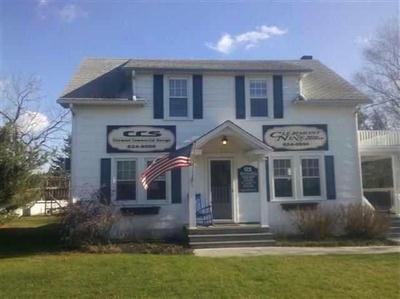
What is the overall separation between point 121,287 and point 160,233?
275 inches

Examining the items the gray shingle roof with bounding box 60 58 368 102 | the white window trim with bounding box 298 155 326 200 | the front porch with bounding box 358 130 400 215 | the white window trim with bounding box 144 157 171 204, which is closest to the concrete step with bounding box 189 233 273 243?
the white window trim with bounding box 144 157 171 204

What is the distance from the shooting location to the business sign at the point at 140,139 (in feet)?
51.3

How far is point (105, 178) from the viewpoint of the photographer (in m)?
15.5

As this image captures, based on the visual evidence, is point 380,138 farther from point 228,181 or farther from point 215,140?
point 215,140

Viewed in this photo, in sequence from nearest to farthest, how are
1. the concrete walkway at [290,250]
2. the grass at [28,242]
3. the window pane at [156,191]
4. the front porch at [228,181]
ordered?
the concrete walkway at [290,250] < the grass at [28,242] < the window pane at [156,191] < the front porch at [228,181]

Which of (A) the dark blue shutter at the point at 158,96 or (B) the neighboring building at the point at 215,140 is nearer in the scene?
(B) the neighboring building at the point at 215,140

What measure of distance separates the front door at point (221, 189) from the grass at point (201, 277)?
5.05 metres

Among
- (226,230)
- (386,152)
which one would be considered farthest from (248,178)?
(386,152)

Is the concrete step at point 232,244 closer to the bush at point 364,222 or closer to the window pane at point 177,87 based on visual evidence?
the bush at point 364,222

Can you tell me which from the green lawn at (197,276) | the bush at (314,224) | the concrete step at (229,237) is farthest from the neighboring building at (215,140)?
the green lawn at (197,276)

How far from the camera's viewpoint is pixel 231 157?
16250mm

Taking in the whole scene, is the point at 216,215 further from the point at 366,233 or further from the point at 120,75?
the point at 120,75

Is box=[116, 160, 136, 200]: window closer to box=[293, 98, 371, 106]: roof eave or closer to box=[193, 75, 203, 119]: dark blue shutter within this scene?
box=[193, 75, 203, 119]: dark blue shutter

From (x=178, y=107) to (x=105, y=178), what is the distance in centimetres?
366
